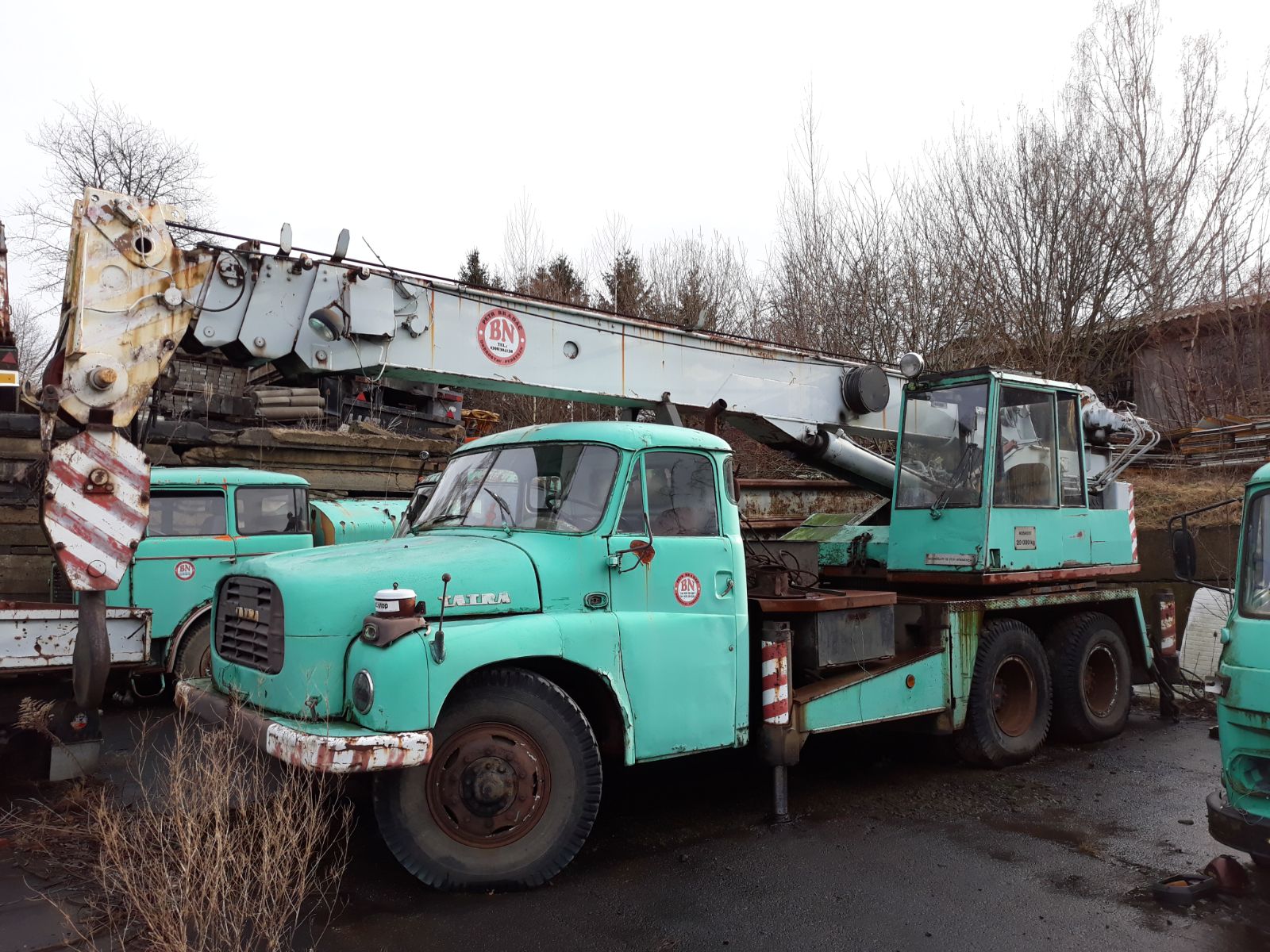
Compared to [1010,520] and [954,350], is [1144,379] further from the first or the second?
[1010,520]

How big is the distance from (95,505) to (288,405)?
420 inches

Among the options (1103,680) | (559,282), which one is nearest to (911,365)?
(1103,680)

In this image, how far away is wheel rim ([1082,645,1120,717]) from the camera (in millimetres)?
8023

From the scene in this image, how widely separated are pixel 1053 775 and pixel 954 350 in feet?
42.4

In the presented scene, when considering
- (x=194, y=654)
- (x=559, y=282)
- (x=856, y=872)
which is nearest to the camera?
(x=856, y=872)

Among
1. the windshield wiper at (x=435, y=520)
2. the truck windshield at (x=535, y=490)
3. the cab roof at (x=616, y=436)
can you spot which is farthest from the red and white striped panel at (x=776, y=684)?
the windshield wiper at (x=435, y=520)

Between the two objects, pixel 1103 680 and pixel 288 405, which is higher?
pixel 288 405

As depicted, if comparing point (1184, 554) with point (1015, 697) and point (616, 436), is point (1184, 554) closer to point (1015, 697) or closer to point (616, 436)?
point (1015, 697)

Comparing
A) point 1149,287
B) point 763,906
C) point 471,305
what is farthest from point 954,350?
point 763,906

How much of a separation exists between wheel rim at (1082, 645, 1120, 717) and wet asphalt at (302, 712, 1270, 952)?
3.27ft

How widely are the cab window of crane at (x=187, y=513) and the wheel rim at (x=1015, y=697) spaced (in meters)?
7.59

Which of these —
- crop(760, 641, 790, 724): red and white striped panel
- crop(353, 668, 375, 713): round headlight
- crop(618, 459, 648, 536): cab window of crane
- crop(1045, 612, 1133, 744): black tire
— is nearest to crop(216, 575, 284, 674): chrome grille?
crop(353, 668, 375, 713): round headlight

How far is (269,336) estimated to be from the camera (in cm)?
508

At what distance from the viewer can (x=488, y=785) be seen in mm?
4324
